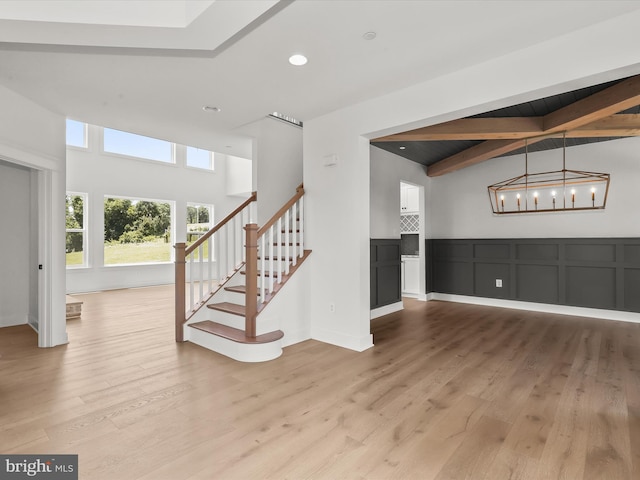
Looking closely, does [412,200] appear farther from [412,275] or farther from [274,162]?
[274,162]

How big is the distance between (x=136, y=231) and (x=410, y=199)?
6.75 meters

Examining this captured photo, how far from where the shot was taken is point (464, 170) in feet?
21.4

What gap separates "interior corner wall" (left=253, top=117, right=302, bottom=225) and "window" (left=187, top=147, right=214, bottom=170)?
5428mm

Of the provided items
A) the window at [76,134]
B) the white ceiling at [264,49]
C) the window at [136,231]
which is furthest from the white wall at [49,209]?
the window at [136,231]

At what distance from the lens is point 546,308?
220 inches

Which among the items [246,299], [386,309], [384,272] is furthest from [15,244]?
[386,309]

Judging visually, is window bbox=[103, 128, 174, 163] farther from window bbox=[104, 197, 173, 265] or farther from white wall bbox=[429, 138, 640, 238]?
white wall bbox=[429, 138, 640, 238]

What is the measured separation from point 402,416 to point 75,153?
842 cm

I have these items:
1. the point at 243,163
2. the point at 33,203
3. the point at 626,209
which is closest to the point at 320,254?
the point at 33,203

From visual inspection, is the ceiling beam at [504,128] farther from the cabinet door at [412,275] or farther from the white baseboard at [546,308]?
the cabinet door at [412,275]

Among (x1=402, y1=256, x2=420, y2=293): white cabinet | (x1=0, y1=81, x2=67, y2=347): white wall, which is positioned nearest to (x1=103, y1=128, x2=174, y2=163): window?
(x1=0, y1=81, x2=67, y2=347): white wall

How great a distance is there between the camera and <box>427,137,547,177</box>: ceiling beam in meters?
4.94

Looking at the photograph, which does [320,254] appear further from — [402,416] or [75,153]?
[75,153]

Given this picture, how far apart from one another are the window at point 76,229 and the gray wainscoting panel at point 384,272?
262 inches
